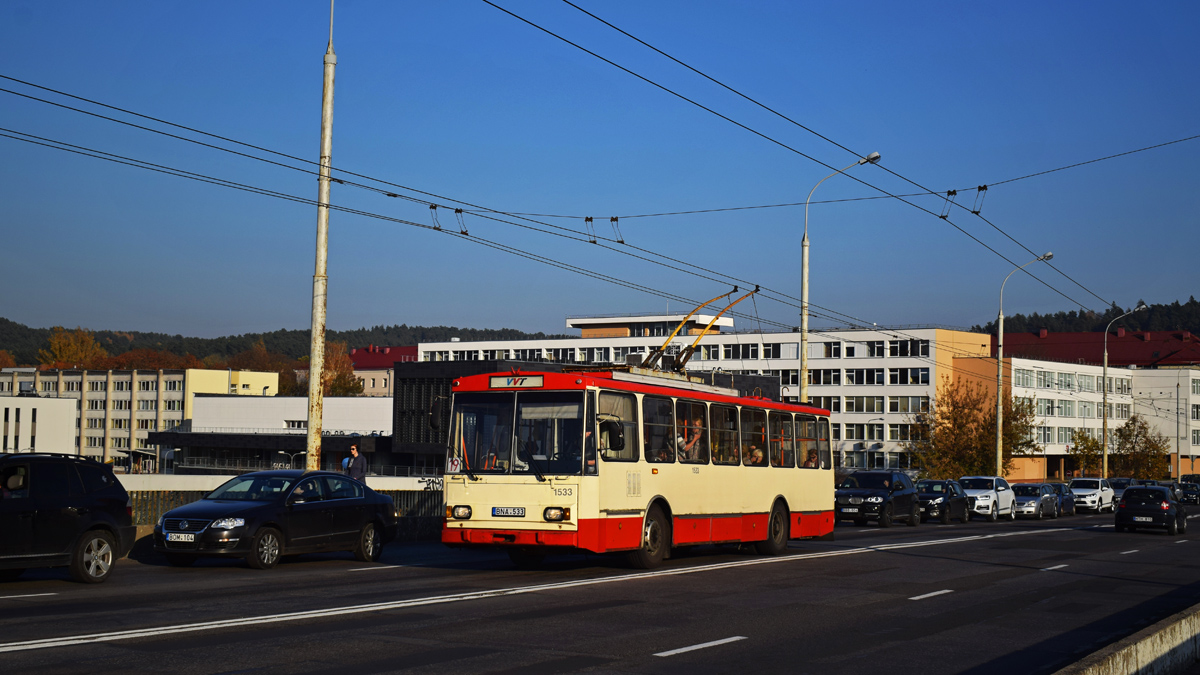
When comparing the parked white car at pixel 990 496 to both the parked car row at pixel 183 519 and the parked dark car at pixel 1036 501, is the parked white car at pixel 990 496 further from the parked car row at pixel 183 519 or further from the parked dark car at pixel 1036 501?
the parked car row at pixel 183 519

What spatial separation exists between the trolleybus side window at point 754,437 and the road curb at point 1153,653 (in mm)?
9933

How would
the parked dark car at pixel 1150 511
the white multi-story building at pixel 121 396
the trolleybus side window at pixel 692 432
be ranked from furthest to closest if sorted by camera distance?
1. the white multi-story building at pixel 121 396
2. the parked dark car at pixel 1150 511
3. the trolleybus side window at pixel 692 432

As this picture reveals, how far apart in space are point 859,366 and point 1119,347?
4037 cm

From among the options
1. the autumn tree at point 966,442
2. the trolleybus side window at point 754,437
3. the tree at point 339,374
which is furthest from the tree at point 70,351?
the trolleybus side window at point 754,437

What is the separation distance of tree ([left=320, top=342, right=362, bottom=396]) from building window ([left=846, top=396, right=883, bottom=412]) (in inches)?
2698

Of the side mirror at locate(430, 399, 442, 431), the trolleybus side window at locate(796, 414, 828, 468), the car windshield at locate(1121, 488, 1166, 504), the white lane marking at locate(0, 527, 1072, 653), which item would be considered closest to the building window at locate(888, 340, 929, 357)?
the car windshield at locate(1121, 488, 1166, 504)

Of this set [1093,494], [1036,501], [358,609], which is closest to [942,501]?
[1036,501]

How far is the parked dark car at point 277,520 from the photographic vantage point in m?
16.5

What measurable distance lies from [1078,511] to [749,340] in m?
65.1

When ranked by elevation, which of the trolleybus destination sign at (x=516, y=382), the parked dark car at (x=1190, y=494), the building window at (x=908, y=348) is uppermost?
the building window at (x=908, y=348)

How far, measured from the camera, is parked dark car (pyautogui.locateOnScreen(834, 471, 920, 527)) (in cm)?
3606

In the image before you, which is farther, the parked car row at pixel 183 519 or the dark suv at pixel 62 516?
the parked car row at pixel 183 519

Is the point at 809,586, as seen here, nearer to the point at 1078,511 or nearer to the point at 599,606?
the point at 599,606

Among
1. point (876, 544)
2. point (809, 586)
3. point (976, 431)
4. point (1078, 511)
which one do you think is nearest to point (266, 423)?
point (976, 431)
